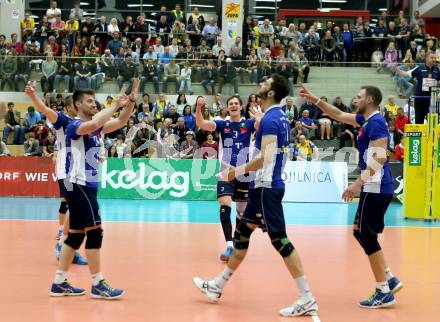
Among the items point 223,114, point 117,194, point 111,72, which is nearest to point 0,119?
point 111,72

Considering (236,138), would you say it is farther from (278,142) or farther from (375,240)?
(375,240)

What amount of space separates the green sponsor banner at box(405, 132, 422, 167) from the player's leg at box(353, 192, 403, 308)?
8291mm

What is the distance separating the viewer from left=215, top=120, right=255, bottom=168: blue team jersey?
10.3 m

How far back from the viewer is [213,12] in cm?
3125

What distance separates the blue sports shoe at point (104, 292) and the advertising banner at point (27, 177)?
1198 centimetres

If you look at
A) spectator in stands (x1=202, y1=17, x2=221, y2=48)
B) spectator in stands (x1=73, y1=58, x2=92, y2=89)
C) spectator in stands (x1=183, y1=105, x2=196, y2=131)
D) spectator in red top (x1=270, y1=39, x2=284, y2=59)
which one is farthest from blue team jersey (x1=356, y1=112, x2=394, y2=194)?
spectator in stands (x1=202, y1=17, x2=221, y2=48)

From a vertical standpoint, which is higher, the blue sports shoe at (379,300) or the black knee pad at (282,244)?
the black knee pad at (282,244)

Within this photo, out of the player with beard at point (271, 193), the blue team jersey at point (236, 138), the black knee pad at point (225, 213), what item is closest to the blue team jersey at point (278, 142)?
the player with beard at point (271, 193)

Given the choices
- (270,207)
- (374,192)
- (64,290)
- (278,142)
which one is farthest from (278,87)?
(64,290)

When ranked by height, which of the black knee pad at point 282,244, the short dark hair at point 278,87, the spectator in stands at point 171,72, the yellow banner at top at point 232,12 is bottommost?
the black knee pad at point 282,244

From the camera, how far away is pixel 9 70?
22.6m

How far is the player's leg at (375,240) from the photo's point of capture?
7484 millimetres

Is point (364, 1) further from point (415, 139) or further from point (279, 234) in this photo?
point (279, 234)

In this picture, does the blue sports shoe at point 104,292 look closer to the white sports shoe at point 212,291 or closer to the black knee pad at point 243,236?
the white sports shoe at point 212,291
